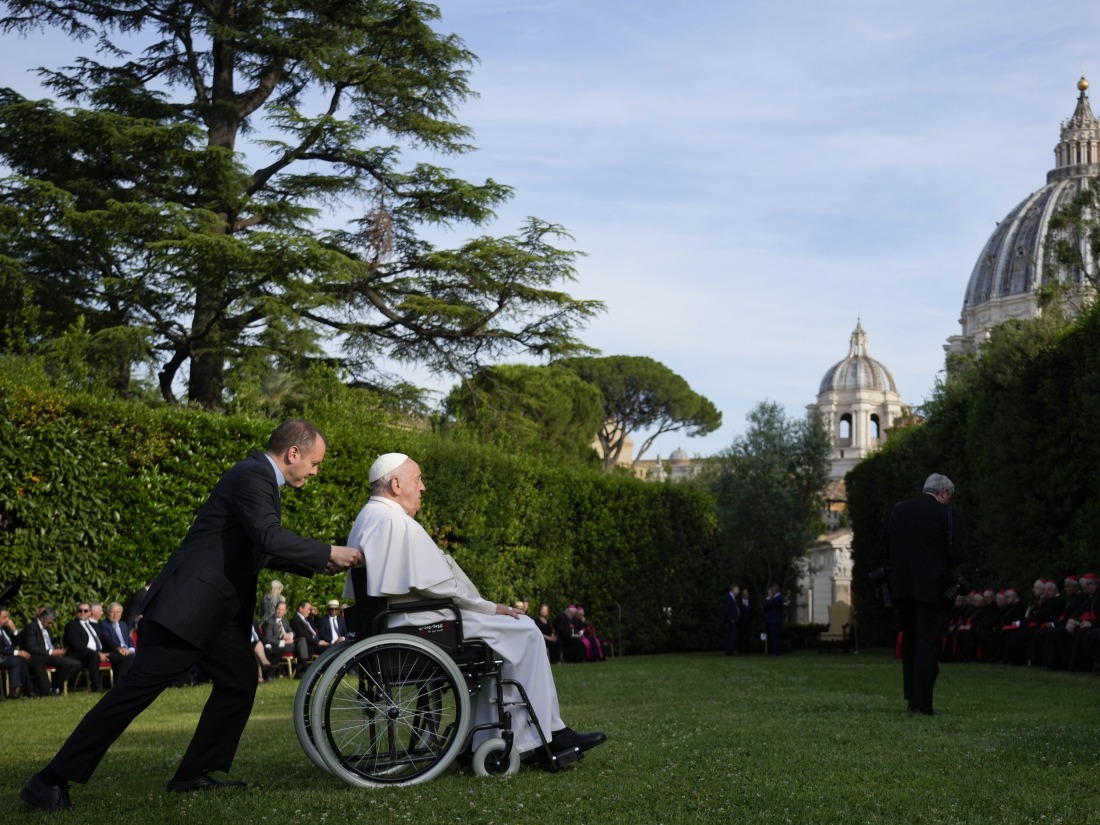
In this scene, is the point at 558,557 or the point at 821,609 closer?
the point at 558,557

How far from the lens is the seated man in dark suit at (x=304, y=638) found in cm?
1659

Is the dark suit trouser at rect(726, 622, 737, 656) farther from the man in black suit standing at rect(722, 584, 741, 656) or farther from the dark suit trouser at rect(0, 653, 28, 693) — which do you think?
the dark suit trouser at rect(0, 653, 28, 693)

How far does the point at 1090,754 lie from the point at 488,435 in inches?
784

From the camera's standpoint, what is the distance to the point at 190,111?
79.2 feet

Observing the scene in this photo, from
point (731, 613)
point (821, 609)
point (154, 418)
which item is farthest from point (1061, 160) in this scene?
point (154, 418)

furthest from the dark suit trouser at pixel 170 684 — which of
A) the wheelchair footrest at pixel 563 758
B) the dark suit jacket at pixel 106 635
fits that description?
the dark suit jacket at pixel 106 635

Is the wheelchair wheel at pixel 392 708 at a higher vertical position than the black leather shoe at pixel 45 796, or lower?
higher

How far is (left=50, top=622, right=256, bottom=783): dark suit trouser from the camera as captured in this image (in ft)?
16.2

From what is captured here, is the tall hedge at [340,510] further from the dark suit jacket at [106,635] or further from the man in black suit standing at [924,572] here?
the man in black suit standing at [924,572]

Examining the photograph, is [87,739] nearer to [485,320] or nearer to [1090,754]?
[1090,754]

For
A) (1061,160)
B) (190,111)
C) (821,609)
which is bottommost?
(821,609)

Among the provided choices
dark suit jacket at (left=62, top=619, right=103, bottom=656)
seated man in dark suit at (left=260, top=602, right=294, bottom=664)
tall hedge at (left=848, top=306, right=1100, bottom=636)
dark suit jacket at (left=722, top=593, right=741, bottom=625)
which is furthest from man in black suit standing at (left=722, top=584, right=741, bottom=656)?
dark suit jacket at (left=62, top=619, right=103, bottom=656)

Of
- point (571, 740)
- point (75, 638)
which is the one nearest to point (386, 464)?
point (571, 740)

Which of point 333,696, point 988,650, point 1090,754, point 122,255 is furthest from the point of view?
point 122,255
